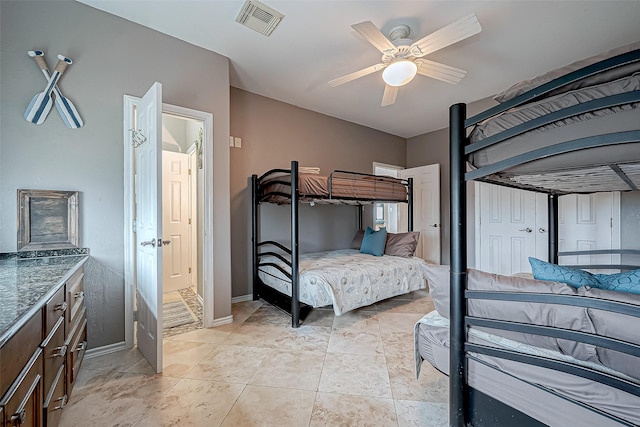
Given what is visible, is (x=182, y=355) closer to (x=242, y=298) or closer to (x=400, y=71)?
(x=242, y=298)

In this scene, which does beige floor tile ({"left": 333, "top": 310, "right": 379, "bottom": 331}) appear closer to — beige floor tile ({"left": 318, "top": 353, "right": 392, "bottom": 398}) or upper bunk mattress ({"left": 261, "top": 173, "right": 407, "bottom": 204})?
beige floor tile ({"left": 318, "top": 353, "right": 392, "bottom": 398})

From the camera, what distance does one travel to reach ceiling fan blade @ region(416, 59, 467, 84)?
215cm

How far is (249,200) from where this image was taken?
3445mm

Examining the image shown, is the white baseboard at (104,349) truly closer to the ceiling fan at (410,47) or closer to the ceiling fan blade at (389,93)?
the ceiling fan at (410,47)

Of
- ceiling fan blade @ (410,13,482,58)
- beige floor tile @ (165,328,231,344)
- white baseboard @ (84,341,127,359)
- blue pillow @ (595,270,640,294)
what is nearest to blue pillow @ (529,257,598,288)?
blue pillow @ (595,270,640,294)

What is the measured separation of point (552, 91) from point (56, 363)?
245 centimetres

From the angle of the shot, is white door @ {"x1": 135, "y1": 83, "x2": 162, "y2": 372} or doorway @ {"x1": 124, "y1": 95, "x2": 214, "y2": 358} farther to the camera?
doorway @ {"x1": 124, "y1": 95, "x2": 214, "y2": 358}

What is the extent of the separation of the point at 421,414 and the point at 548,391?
715mm

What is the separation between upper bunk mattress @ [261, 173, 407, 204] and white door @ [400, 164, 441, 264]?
1.48 meters

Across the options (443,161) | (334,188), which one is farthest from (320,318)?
(443,161)

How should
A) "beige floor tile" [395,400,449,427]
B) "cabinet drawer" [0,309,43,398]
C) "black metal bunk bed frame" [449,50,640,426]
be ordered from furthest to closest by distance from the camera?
"beige floor tile" [395,400,449,427], "black metal bunk bed frame" [449,50,640,426], "cabinet drawer" [0,309,43,398]

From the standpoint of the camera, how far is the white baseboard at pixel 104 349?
1.99m

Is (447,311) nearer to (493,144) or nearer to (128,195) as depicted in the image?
(493,144)

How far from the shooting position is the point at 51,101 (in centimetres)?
186
